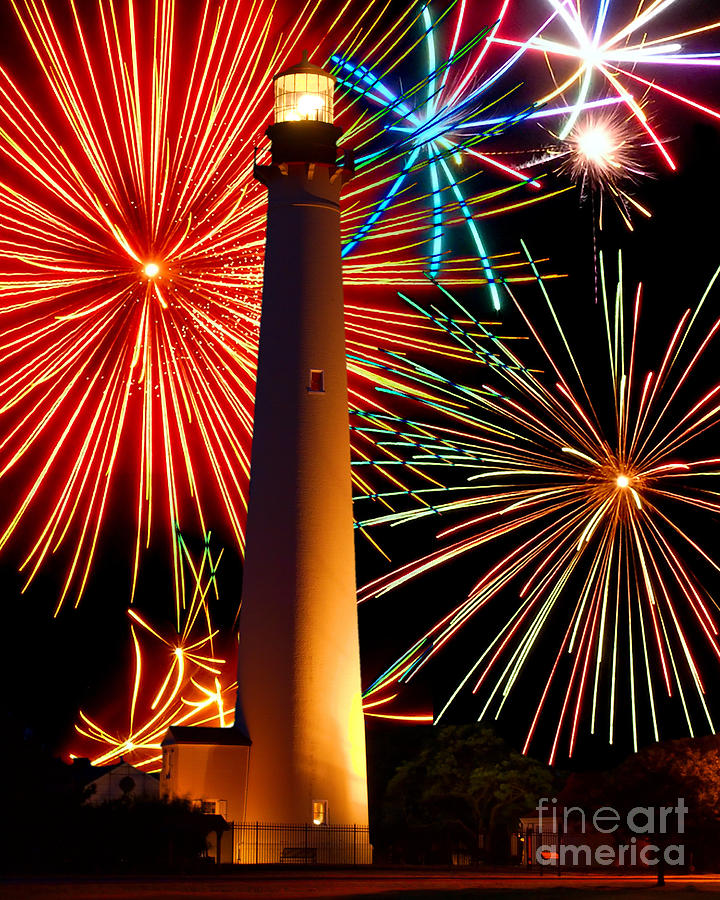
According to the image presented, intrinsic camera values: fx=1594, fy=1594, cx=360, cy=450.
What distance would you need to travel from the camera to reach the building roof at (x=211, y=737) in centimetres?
3688

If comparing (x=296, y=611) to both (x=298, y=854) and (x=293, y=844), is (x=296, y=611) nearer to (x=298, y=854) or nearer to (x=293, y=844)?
(x=293, y=844)

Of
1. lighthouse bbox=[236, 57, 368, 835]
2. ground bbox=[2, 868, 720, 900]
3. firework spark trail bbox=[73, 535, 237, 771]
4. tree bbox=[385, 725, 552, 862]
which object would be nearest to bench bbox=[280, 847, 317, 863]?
lighthouse bbox=[236, 57, 368, 835]

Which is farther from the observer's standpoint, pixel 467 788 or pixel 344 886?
pixel 467 788

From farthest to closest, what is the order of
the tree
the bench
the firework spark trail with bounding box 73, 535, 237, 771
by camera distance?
the firework spark trail with bounding box 73, 535, 237, 771, the tree, the bench

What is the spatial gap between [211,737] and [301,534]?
16.9 feet

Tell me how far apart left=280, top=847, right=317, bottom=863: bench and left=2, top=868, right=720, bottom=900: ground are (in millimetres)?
1523

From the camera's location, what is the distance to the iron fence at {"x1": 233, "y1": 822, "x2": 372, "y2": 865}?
118 feet

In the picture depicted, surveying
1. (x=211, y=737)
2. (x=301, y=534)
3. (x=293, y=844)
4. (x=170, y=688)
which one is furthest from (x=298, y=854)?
(x=170, y=688)

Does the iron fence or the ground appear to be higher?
the iron fence

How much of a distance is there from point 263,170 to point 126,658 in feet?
91.9

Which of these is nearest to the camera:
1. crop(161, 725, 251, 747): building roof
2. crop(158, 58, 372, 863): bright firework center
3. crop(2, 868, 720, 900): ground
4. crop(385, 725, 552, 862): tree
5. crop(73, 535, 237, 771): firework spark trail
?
crop(2, 868, 720, 900): ground

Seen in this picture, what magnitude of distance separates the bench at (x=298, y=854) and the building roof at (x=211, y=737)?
2602mm

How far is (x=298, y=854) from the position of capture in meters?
36.0

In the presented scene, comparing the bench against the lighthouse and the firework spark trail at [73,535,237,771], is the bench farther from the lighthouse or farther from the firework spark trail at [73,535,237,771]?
the firework spark trail at [73,535,237,771]
